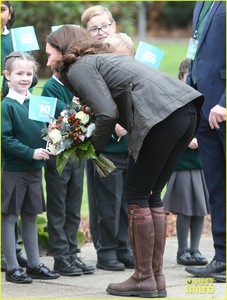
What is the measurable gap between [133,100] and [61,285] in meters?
1.55

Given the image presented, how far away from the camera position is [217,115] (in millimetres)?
6855

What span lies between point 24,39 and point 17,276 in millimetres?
1943

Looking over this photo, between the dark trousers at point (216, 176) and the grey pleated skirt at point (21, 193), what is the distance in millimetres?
1305

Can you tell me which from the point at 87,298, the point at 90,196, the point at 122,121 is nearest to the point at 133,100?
the point at 122,121

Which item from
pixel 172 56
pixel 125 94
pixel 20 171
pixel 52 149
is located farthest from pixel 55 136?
pixel 172 56

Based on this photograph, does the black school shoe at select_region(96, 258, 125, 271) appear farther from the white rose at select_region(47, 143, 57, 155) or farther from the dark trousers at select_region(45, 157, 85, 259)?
the white rose at select_region(47, 143, 57, 155)

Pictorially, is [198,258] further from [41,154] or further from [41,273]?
[41,154]

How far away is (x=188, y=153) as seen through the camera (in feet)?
25.7

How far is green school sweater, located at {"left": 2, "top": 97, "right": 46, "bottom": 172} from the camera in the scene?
677cm

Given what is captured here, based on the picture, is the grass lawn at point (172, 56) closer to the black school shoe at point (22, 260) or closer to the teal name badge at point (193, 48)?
the black school shoe at point (22, 260)

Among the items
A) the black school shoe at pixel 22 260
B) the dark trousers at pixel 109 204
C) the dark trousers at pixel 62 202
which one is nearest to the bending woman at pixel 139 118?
the dark trousers at pixel 62 202

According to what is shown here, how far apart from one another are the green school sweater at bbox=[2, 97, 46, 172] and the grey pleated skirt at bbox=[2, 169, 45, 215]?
54 mm

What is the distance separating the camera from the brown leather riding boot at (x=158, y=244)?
639 centimetres

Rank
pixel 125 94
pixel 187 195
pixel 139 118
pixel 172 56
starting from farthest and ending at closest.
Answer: pixel 172 56 < pixel 187 195 < pixel 125 94 < pixel 139 118
